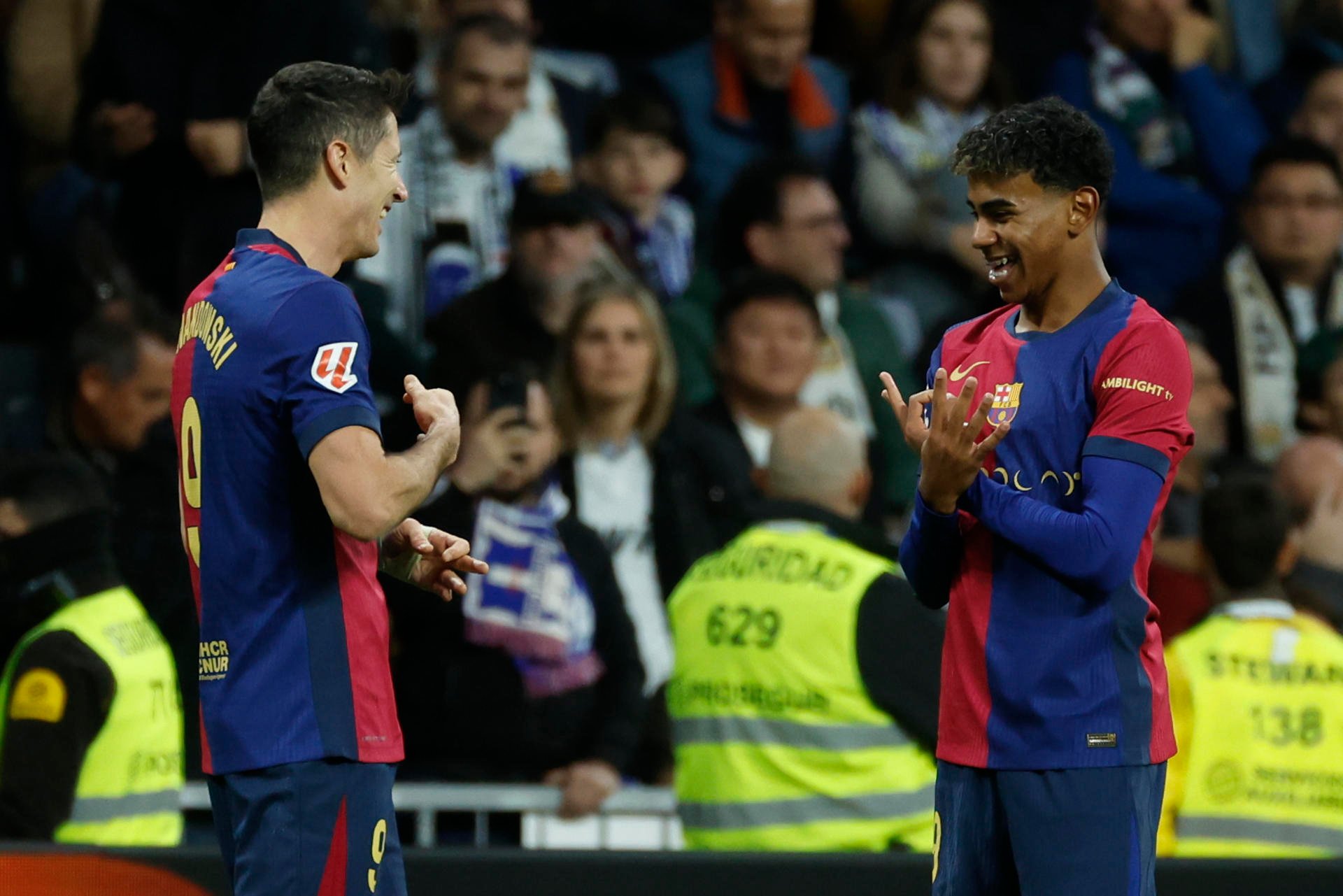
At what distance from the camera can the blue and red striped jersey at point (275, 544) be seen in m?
3.02

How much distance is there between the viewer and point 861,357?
7.09m

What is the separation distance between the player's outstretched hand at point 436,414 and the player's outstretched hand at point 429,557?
0.24 meters

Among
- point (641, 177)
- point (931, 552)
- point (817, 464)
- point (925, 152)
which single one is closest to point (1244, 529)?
point (817, 464)

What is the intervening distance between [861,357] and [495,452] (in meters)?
1.73

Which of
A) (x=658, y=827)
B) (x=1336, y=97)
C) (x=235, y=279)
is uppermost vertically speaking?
(x=1336, y=97)

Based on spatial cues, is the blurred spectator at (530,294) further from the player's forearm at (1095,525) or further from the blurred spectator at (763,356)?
the player's forearm at (1095,525)

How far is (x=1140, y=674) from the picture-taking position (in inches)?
124

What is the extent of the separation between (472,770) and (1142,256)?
3823mm

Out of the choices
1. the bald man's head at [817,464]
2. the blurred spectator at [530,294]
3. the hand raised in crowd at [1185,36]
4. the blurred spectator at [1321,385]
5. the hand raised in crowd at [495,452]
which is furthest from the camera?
the hand raised in crowd at [1185,36]

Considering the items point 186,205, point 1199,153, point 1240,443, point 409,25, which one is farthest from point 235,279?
point 1199,153

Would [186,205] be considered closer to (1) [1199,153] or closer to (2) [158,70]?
(2) [158,70]

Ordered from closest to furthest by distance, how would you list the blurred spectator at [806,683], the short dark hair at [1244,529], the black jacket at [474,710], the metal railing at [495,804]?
the blurred spectator at [806,683] → the short dark hair at [1244,529] → the metal railing at [495,804] → the black jacket at [474,710]

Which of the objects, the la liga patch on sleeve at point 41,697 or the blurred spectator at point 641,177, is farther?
the blurred spectator at point 641,177

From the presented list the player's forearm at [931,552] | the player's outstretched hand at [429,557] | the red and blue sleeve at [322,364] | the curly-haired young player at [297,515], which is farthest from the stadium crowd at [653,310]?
the red and blue sleeve at [322,364]
